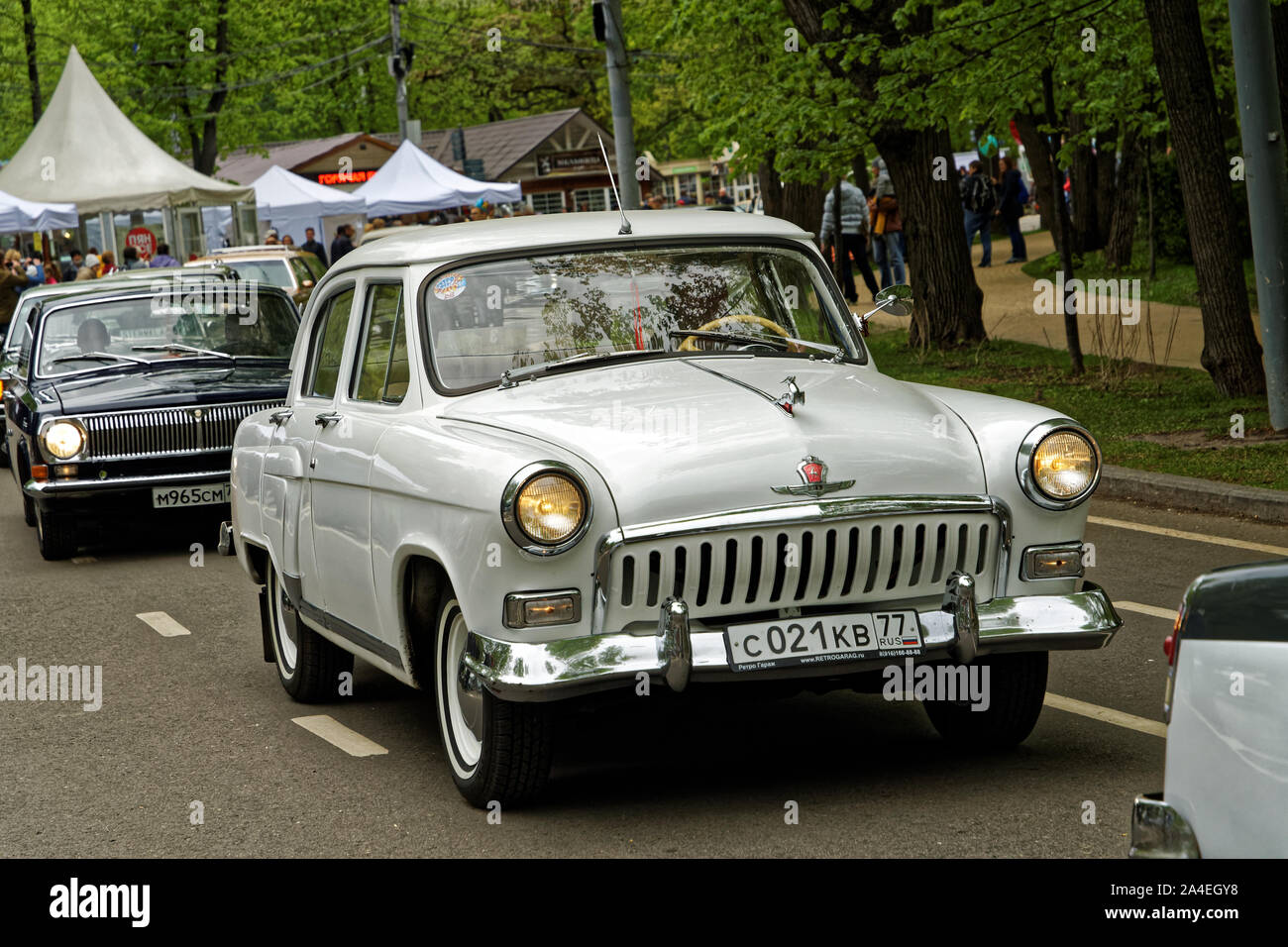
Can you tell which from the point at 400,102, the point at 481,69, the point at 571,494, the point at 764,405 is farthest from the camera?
the point at 481,69

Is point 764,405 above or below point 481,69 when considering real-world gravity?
below

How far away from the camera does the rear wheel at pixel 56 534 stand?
1176 centimetres

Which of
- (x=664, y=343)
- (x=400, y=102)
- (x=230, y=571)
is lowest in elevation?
(x=230, y=571)

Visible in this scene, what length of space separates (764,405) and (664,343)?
78 centimetres

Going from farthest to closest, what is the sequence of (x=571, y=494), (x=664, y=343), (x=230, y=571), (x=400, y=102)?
1. (x=400, y=102)
2. (x=230, y=571)
3. (x=664, y=343)
4. (x=571, y=494)

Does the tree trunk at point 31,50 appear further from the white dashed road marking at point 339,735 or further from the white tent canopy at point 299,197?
the white dashed road marking at point 339,735

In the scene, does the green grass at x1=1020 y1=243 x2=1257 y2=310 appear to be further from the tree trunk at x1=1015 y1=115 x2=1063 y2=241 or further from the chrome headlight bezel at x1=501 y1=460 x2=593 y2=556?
the chrome headlight bezel at x1=501 y1=460 x2=593 y2=556

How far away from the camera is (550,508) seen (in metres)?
5.01

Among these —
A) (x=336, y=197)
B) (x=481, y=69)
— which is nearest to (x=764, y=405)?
(x=336, y=197)

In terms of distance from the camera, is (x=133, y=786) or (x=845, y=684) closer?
(x=845, y=684)

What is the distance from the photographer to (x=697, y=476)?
16.7ft

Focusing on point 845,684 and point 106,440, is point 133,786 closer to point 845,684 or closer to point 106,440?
point 845,684

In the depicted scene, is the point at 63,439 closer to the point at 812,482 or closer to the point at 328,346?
the point at 328,346

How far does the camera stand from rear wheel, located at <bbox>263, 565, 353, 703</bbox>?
284 inches
